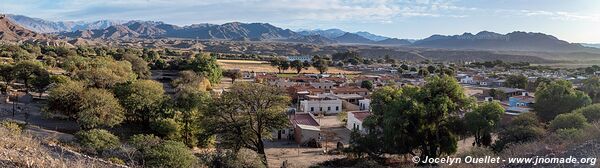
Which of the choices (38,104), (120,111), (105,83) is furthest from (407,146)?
(38,104)

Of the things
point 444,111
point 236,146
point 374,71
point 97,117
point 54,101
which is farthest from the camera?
point 374,71

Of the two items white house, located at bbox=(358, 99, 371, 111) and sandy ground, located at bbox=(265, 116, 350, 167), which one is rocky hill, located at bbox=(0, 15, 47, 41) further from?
sandy ground, located at bbox=(265, 116, 350, 167)

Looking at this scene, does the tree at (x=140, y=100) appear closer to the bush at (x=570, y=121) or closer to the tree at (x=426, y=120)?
the tree at (x=426, y=120)

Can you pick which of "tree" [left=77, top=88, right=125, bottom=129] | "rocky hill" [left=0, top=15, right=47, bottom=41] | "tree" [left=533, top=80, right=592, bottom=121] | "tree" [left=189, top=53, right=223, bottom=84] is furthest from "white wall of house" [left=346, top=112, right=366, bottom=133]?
"rocky hill" [left=0, top=15, right=47, bottom=41]

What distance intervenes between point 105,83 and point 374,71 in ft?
204

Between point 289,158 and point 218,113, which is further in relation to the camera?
point 289,158

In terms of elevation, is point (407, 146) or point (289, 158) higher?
point (407, 146)

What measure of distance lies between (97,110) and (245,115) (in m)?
7.86

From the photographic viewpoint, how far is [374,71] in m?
86.8

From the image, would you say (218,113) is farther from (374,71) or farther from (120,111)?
(374,71)

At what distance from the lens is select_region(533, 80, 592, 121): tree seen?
2500cm

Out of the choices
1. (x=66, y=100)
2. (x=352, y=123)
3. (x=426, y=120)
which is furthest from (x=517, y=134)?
(x=66, y=100)

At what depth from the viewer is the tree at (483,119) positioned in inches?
773

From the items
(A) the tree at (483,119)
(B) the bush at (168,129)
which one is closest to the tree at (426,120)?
(A) the tree at (483,119)
